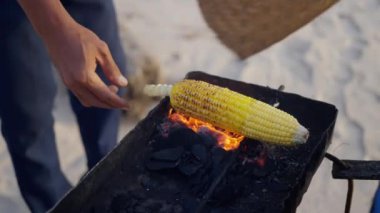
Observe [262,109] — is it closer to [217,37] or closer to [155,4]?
[217,37]

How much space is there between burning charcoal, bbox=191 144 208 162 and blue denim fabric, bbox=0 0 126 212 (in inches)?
30.5

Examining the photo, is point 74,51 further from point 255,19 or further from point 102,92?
point 255,19

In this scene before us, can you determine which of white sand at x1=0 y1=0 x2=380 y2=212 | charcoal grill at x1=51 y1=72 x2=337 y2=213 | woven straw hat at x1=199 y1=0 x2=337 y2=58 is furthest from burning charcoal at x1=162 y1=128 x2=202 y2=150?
woven straw hat at x1=199 y1=0 x2=337 y2=58

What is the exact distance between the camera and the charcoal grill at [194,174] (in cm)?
160

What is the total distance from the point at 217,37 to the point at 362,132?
139 centimetres

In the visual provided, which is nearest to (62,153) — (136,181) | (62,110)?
(62,110)

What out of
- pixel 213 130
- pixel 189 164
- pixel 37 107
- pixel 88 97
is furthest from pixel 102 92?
pixel 37 107

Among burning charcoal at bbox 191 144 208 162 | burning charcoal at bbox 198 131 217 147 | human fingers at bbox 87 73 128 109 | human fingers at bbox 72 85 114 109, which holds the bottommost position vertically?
burning charcoal at bbox 191 144 208 162

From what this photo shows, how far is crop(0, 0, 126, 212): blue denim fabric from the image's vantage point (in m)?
2.07

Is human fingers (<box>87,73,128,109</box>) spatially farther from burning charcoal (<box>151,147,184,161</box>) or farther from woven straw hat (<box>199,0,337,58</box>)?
woven straw hat (<box>199,0,337,58</box>)

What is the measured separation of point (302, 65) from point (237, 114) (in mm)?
1843

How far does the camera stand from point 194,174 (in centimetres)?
169

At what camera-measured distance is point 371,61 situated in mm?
3457

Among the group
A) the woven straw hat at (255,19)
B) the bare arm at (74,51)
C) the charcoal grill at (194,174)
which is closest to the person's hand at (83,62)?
the bare arm at (74,51)
